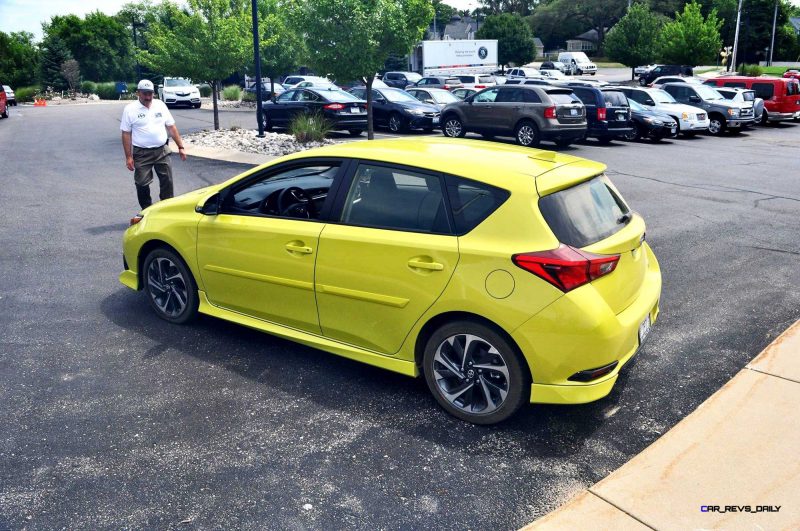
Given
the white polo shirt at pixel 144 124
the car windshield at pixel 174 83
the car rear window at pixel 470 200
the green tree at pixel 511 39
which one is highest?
the green tree at pixel 511 39

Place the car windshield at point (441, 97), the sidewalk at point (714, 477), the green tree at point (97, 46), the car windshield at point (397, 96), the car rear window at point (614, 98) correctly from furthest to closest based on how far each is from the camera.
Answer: the green tree at point (97, 46)
the car windshield at point (441, 97)
the car windshield at point (397, 96)
the car rear window at point (614, 98)
the sidewalk at point (714, 477)

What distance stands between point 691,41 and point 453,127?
31.0m

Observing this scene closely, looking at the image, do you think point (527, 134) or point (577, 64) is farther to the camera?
point (577, 64)

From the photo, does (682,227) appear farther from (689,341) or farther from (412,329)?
(412,329)

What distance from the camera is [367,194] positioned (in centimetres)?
487

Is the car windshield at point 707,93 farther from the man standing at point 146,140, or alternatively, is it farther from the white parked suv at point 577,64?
the white parked suv at point 577,64

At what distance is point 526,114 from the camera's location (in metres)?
19.3

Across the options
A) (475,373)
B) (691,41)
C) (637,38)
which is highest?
(637,38)

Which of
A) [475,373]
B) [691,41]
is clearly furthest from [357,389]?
[691,41]

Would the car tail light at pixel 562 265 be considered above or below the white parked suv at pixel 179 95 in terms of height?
below

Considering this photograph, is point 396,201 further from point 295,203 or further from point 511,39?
point 511,39

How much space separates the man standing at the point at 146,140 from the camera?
9.01 m

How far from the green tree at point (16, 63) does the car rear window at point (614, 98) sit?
208 ft

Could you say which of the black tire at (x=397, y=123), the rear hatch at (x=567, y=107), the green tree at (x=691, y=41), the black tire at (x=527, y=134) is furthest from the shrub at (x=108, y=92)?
the rear hatch at (x=567, y=107)
